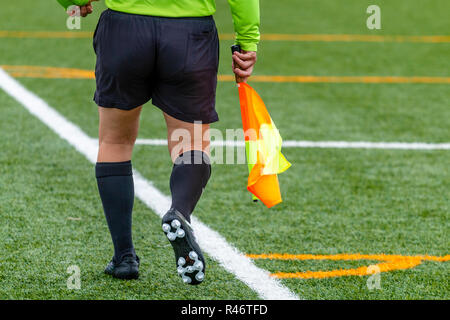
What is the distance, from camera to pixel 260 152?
11.2 ft

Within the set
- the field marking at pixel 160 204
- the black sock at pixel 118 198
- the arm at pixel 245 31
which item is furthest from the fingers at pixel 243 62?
the field marking at pixel 160 204

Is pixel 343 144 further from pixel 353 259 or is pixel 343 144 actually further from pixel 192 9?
pixel 192 9

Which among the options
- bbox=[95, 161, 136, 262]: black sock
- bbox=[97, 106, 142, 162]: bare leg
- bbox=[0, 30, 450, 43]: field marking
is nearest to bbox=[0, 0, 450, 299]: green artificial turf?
bbox=[95, 161, 136, 262]: black sock

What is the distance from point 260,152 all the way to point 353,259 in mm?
756

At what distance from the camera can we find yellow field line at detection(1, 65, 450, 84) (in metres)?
8.28

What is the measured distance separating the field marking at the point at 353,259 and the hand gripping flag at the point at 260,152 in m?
0.38

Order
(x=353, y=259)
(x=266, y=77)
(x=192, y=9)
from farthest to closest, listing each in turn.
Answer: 1. (x=266, y=77)
2. (x=353, y=259)
3. (x=192, y=9)

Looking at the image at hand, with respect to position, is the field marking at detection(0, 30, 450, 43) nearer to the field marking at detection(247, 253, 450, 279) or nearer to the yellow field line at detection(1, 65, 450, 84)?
the yellow field line at detection(1, 65, 450, 84)

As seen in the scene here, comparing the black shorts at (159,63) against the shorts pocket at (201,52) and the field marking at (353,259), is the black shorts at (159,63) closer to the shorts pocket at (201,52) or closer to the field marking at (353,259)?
the shorts pocket at (201,52)

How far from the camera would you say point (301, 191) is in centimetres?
493

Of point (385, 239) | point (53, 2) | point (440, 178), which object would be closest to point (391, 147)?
point (440, 178)

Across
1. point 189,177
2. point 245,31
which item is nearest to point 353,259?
point 189,177

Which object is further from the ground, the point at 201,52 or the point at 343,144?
the point at 201,52
